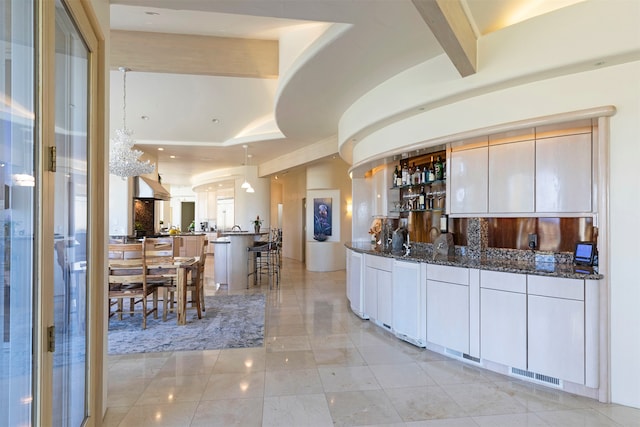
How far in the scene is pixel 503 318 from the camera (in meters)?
2.88

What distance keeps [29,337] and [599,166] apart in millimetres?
3807

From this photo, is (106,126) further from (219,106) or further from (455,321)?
(219,106)

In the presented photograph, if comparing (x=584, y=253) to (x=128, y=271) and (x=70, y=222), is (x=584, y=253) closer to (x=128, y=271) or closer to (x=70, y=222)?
(x=70, y=222)

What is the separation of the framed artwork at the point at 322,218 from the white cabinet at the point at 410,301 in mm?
4856

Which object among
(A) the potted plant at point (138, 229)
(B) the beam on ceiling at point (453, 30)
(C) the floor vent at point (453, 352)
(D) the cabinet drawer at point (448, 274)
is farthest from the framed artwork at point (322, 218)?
(B) the beam on ceiling at point (453, 30)

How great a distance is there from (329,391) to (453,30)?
118 inches

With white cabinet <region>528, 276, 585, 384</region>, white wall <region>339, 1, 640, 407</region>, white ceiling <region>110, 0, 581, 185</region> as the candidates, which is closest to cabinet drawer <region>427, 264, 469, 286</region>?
white cabinet <region>528, 276, 585, 384</region>

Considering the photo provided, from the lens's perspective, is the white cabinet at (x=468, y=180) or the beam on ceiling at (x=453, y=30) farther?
the white cabinet at (x=468, y=180)

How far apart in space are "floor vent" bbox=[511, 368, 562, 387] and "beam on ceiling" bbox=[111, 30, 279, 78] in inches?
179

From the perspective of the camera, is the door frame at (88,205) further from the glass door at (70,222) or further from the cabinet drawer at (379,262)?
the cabinet drawer at (379,262)

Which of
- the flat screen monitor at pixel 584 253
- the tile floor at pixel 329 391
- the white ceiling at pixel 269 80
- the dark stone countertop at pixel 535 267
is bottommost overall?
the tile floor at pixel 329 391

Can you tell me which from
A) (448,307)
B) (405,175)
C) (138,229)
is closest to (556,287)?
(448,307)

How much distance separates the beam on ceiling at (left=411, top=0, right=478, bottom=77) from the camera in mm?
2109

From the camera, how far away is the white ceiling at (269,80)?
2.58 metres
